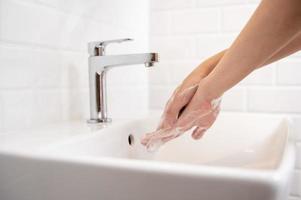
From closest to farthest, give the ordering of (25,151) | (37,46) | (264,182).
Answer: (264,182) < (25,151) < (37,46)

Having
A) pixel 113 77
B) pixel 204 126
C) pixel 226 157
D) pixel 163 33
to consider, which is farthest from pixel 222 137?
pixel 163 33

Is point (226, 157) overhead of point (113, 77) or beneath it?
beneath

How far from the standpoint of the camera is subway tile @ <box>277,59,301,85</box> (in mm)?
868

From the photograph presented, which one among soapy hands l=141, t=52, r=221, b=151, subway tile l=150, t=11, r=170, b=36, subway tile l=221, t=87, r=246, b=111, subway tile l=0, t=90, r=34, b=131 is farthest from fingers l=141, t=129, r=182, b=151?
subway tile l=150, t=11, r=170, b=36

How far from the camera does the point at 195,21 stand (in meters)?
0.96

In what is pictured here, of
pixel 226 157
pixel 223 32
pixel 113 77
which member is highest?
pixel 223 32

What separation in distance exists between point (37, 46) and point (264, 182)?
0.46 meters

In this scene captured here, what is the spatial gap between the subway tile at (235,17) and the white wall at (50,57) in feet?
1.01

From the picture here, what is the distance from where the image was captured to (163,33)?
101cm

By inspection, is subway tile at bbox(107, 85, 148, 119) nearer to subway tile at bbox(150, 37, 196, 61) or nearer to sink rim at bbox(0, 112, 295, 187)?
subway tile at bbox(150, 37, 196, 61)

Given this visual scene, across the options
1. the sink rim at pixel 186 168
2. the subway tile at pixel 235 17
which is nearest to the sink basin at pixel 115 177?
the sink rim at pixel 186 168

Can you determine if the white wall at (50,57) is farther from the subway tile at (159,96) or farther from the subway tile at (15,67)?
the subway tile at (159,96)

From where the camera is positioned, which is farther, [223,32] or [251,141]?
[223,32]

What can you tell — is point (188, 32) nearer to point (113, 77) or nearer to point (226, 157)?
point (113, 77)
